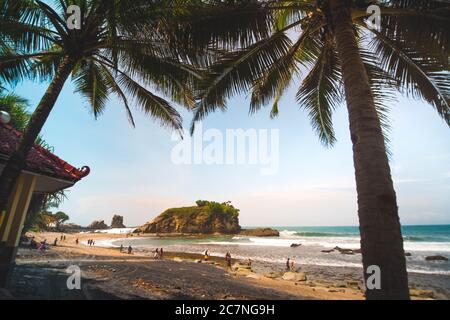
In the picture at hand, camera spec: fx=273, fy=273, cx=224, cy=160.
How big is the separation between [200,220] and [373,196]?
248ft

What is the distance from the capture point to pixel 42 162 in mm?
6793

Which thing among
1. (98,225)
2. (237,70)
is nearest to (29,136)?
(237,70)

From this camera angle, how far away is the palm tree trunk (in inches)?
114

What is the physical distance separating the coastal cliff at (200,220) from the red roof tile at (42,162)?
70449mm

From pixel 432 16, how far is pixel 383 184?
3.55 meters

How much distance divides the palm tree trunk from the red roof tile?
256 inches

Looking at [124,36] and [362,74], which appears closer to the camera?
[362,74]

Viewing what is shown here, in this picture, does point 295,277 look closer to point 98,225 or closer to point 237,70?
point 237,70

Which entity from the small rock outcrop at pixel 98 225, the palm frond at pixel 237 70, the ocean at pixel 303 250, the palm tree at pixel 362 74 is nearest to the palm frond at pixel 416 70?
the palm tree at pixel 362 74

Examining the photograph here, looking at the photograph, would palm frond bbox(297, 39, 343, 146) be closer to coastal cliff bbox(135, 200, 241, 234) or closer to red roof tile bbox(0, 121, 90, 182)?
red roof tile bbox(0, 121, 90, 182)
